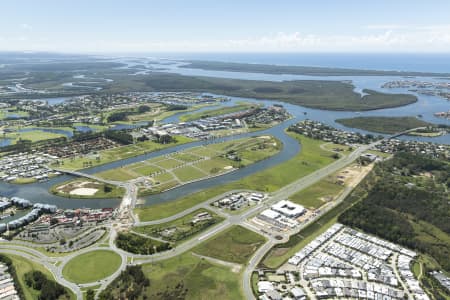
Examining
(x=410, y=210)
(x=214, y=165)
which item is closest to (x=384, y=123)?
(x=410, y=210)

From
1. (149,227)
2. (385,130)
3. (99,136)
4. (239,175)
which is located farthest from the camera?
(385,130)

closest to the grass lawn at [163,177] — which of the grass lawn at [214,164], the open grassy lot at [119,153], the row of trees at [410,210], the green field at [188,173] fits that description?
the green field at [188,173]

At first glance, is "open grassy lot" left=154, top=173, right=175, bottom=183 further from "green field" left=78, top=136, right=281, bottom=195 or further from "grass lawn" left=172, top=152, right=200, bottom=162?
"grass lawn" left=172, top=152, right=200, bottom=162

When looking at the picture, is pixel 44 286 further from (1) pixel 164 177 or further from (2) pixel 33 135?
(2) pixel 33 135

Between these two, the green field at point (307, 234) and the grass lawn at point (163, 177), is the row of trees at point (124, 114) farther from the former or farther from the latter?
the green field at point (307, 234)

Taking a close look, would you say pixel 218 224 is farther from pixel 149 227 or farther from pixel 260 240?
pixel 149 227

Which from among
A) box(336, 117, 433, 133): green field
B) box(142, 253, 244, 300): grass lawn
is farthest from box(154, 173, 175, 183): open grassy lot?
box(336, 117, 433, 133): green field

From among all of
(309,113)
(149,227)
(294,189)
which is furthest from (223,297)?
(309,113)
